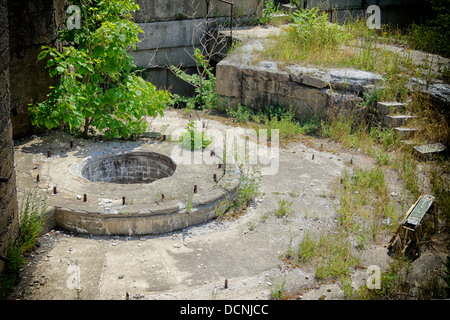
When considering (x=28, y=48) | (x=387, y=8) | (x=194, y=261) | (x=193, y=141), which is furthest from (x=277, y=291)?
(x=387, y=8)

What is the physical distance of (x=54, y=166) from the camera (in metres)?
6.89

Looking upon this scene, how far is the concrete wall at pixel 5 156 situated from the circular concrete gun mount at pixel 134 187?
864 mm

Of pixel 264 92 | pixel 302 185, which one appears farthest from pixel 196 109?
pixel 302 185

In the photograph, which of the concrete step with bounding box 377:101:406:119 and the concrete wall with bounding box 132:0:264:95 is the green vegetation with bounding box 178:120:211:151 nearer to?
the concrete step with bounding box 377:101:406:119

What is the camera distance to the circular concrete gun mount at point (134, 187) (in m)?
5.95

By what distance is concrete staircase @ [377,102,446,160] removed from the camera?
8289mm

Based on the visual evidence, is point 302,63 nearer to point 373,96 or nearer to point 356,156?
point 373,96

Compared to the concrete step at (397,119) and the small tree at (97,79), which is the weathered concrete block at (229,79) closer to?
the small tree at (97,79)

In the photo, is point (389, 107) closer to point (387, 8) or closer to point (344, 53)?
point (344, 53)

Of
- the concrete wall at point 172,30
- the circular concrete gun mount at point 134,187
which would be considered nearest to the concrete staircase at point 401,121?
the circular concrete gun mount at point 134,187

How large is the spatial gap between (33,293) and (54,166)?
2351 millimetres

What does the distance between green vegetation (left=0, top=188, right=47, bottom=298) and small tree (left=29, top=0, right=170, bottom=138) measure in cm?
142

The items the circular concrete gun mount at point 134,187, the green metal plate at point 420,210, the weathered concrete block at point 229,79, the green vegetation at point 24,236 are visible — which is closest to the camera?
the green vegetation at point 24,236

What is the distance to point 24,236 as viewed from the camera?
548cm
